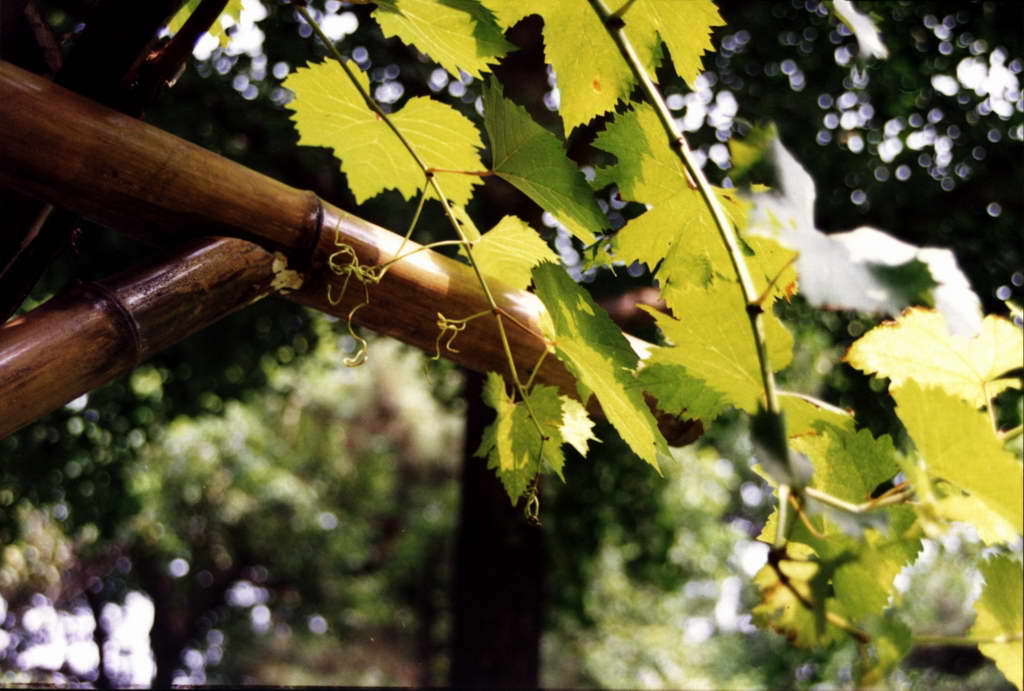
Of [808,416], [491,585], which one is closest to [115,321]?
[808,416]

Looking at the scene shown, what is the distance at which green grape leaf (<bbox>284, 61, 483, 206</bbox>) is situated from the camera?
0.35m

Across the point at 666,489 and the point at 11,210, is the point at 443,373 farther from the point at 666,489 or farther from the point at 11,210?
the point at 11,210

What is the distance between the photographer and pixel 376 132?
1.22 feet

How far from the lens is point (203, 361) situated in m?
2.57

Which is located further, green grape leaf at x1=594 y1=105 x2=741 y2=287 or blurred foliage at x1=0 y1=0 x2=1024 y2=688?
blurred foliage at x1=0 y1=0 x2=1024 y2=688

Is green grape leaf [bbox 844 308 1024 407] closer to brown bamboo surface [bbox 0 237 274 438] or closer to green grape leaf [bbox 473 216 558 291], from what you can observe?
green grape leaf [bbox 473 216 558 291]

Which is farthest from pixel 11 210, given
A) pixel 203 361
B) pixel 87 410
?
pixel 87 410

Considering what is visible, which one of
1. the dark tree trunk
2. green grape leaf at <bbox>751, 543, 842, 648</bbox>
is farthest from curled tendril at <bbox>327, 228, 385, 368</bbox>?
the dark tree trunk

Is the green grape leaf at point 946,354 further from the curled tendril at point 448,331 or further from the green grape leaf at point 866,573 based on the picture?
the curled tendril at point 448,331

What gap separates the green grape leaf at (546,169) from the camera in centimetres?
33

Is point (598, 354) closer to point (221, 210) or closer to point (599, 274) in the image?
point (221, 210)

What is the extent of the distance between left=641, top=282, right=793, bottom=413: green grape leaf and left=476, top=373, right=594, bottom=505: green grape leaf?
0.25ft

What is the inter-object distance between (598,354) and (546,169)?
0.26ft

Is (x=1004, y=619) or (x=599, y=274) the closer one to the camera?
(x=1004, y=619)
